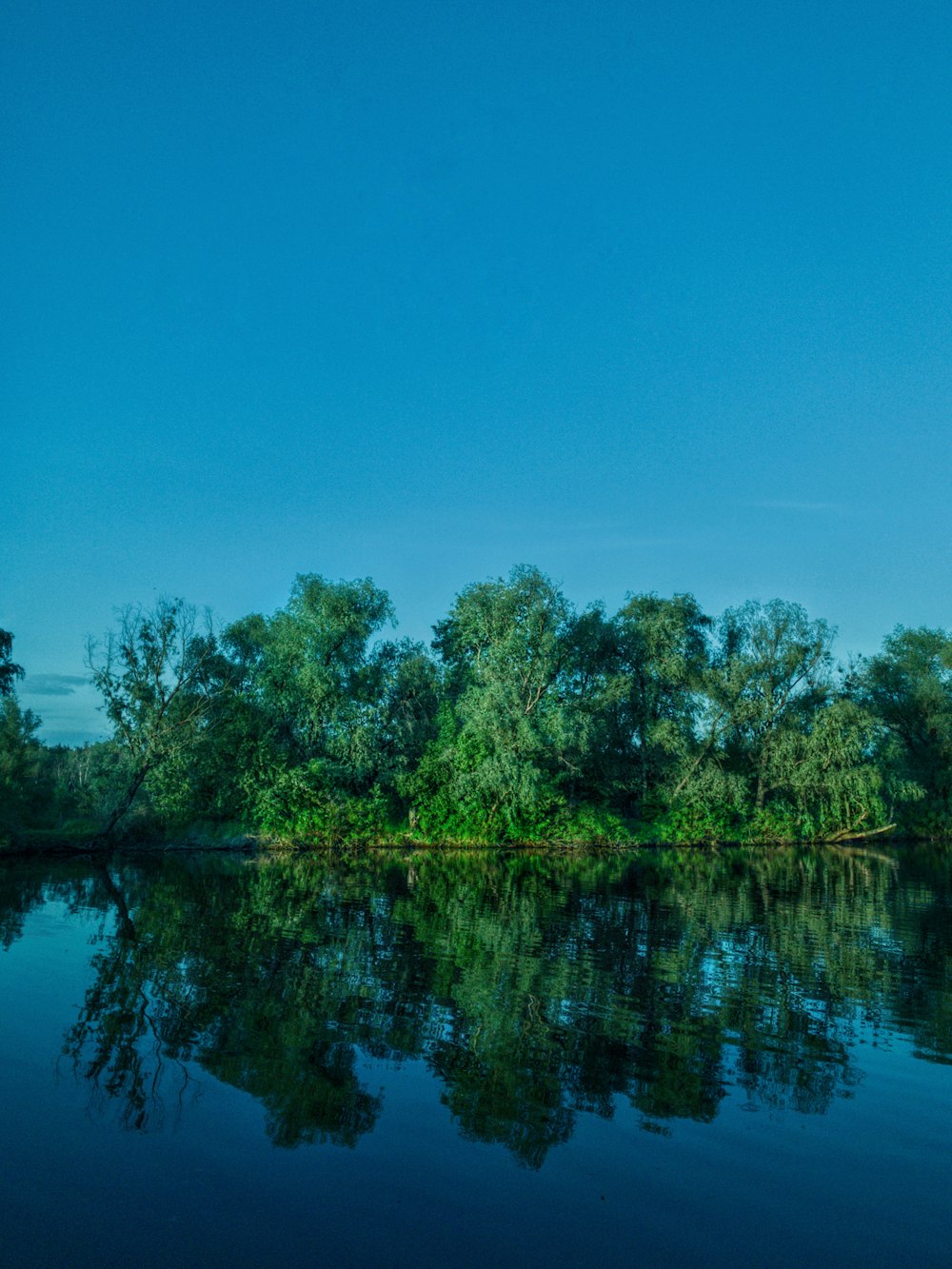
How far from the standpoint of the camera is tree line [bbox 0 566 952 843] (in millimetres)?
40656

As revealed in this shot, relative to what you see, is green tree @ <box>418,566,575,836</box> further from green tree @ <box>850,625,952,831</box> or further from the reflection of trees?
green tree @ <box>850,625,952,831</box>

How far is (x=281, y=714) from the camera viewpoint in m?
47.5

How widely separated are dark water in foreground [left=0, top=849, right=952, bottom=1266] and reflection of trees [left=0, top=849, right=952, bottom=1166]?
0.07 m

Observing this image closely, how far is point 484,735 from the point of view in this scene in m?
46.9

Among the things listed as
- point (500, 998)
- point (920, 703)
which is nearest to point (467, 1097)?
point (500, 998)

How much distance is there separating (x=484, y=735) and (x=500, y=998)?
1339 inches

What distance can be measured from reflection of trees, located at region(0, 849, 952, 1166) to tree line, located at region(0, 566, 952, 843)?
15.2 meters

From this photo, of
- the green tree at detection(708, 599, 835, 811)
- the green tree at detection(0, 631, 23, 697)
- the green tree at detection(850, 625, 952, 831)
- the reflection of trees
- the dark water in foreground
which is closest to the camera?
the dark water in foreground

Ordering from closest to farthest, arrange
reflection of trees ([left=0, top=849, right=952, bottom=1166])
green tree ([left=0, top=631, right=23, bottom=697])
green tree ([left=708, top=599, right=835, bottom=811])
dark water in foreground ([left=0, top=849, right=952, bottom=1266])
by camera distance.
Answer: dark water in foreground ([left=0, top=849, right=952, bottom=1266]) < reflection of trees ([left=0, top=849, right=952, bottom=1166]) < green tree ([left=0, top=631, right=23, bottom=697]) < green tree ([left=708, top=599, right=835, bottom=811])

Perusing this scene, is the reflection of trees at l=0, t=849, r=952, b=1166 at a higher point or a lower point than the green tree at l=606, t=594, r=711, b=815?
lower

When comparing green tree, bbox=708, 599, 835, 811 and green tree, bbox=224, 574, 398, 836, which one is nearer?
green tree, bbox=224, 574, 398, 836

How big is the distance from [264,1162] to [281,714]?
41354 mm

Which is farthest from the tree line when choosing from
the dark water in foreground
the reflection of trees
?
the dark water in foreground

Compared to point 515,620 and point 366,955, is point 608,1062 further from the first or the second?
point 515,620
